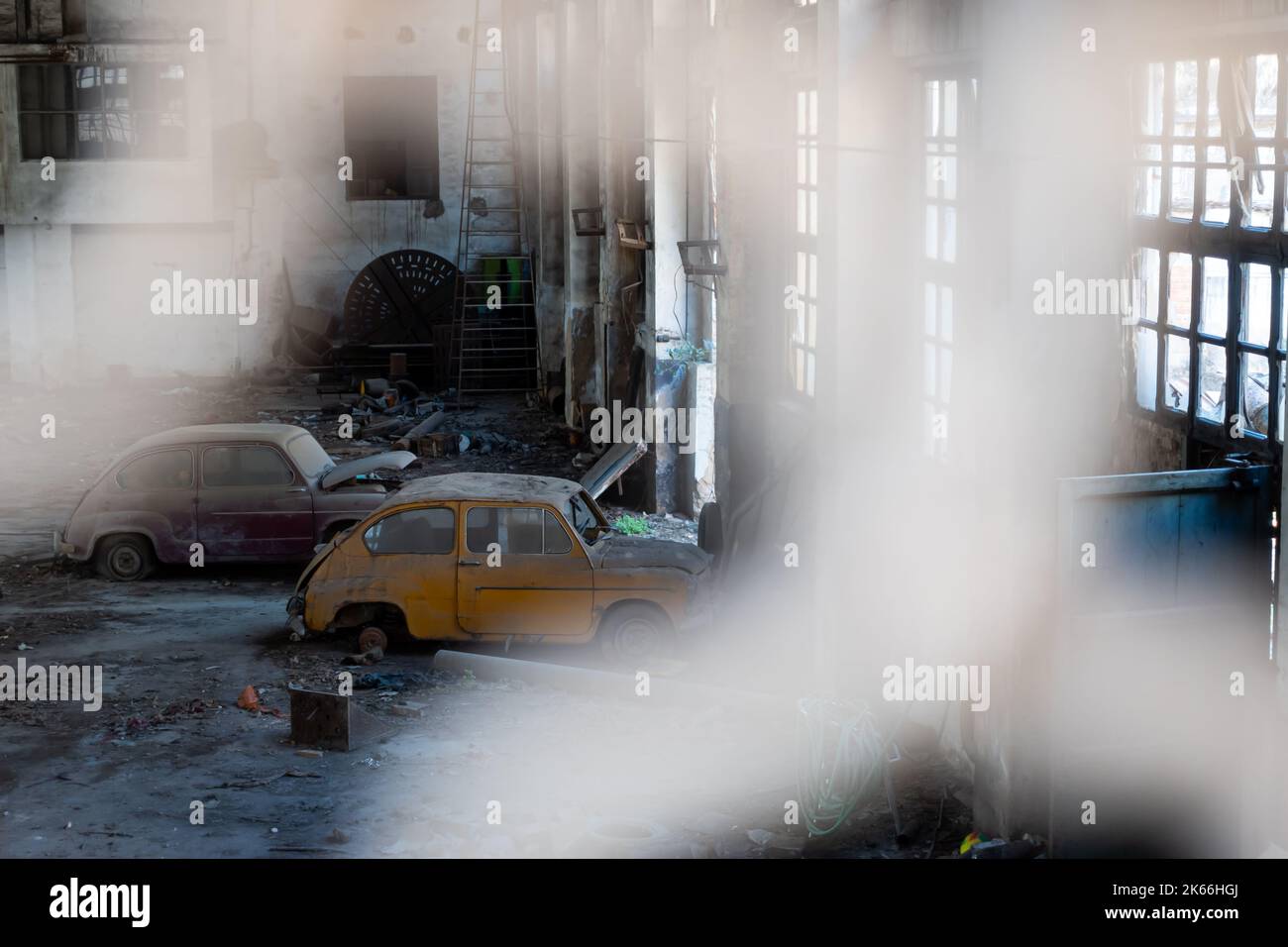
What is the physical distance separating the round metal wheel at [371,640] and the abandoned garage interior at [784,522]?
1.6 inches

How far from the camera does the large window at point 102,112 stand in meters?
27.5

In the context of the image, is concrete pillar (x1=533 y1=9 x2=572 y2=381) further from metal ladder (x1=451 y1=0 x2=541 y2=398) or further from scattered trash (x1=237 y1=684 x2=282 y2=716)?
scattered trash (x1=237 y1=684 x2=282 y2=716)

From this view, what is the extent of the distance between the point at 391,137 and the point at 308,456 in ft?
49.0

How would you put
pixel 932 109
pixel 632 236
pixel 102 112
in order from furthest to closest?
1. pixel 102 112
2. pixel 632 236
3. pixel 932 109

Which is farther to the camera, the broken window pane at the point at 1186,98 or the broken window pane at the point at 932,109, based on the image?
the broken window pane at the point at 932,109

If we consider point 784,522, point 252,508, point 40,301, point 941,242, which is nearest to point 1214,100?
point 941,242

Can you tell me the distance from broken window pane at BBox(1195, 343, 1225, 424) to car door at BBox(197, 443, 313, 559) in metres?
10.3

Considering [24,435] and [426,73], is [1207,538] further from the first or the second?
[426,73]

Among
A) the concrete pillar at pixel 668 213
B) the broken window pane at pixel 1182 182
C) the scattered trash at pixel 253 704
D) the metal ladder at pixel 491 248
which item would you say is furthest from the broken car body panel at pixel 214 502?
the metal ladder at pixel 491 248

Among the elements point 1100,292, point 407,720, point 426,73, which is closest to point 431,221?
point 426,73

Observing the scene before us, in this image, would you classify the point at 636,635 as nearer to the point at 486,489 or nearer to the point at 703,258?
the point at 486,489

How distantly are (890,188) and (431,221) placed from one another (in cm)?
1995

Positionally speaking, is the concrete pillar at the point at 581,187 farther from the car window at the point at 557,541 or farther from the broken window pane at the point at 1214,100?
the broken window pane at the point at 1214,100

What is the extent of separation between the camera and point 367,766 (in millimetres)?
10359
